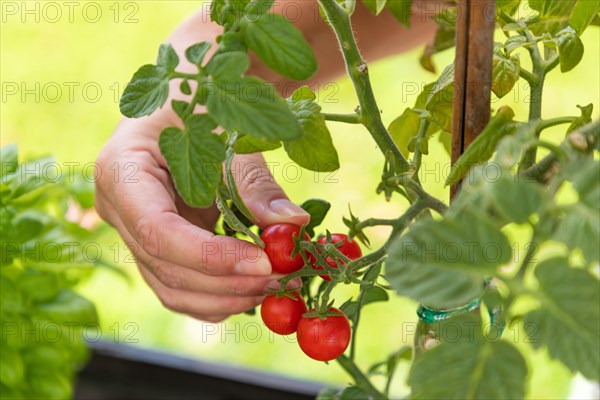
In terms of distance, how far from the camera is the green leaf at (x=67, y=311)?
78cm

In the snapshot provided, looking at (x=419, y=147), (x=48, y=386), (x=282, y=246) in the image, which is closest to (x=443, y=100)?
(x=419, y=147)

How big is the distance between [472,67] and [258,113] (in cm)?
14

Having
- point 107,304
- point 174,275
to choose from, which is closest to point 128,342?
point 107,304

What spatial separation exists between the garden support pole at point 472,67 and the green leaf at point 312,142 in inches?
3.0

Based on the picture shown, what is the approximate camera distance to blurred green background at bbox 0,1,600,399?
1.48 metres

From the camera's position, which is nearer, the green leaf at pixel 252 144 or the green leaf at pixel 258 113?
the green leaf at pixel 258 113

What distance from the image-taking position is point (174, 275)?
2.21 feet

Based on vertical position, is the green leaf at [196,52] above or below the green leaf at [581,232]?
above

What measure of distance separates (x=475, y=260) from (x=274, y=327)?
242 millimetres

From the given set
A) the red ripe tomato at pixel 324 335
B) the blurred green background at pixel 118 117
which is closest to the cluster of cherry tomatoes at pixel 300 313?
the red ripe tomato at pixel 324 335

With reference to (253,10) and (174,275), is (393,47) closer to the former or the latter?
(174,275)

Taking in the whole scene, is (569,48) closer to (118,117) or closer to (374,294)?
(374,294)

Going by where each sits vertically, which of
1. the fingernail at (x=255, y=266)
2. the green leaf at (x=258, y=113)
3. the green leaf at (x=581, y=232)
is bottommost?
the fingernail at (x=255, y=266)

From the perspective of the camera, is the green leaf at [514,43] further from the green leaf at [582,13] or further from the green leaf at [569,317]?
the green leaf at [569,317]
